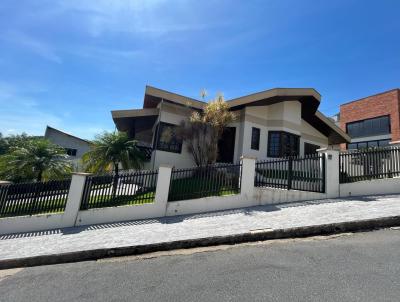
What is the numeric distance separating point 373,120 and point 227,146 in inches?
665

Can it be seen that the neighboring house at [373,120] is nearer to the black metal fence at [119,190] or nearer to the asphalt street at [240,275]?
the asphalt street at [240,275]

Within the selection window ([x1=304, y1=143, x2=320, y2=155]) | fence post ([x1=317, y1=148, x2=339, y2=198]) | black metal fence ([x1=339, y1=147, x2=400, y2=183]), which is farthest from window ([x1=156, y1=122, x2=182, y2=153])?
window ([x1=304, y1=143, x2=320, y2=155])

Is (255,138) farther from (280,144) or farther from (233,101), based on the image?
(233,101)

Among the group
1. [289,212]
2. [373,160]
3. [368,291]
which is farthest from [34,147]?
[373,160]

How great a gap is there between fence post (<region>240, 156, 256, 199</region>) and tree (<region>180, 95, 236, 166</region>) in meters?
4.36

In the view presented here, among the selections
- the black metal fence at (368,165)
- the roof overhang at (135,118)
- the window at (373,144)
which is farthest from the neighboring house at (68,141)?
the window at (373,144)

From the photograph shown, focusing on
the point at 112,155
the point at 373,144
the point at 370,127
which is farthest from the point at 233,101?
the point at 370,127

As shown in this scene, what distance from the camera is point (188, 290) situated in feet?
10.9

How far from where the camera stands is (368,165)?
8492 millimetres

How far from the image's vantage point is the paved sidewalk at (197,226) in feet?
18.4

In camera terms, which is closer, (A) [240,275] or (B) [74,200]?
(A) [240,275]

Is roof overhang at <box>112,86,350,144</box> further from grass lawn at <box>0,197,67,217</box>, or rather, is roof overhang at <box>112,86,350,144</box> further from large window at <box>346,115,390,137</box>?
large window at <box>346,115,390,137</box>

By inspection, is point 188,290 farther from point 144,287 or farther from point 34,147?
point 34,147

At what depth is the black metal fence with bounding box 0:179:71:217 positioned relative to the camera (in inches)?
301
